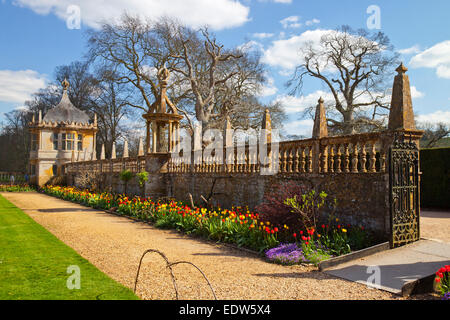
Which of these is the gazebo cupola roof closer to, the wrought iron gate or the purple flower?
the purple flower

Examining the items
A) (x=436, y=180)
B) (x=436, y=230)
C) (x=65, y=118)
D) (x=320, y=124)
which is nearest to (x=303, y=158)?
(x=320, y=124)

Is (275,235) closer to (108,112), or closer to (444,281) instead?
(444,281)

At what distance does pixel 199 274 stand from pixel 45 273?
2.37 m

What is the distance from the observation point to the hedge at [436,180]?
46.6 ft

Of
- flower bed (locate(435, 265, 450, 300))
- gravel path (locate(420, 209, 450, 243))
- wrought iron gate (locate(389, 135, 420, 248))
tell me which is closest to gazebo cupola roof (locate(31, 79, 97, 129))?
gravel path (locate(420, 209, 450, 243))

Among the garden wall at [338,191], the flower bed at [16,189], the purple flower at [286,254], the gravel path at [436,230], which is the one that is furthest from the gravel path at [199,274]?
the flower bed at [16,189]

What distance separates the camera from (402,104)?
261 inches

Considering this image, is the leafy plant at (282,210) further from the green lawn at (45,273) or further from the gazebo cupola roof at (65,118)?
the gazebo cupola roof at (65,118)

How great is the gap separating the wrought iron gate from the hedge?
9050 millimetres
